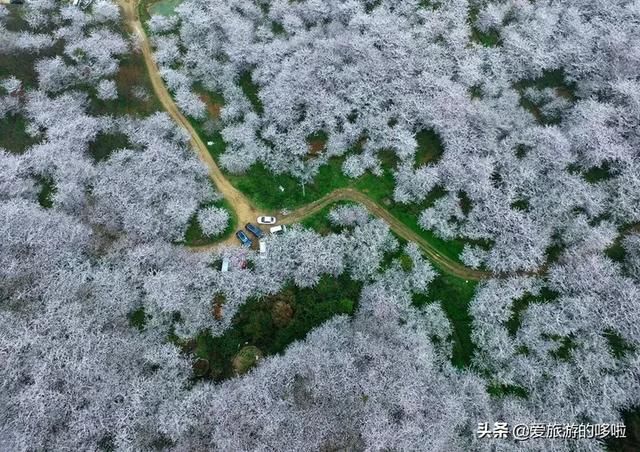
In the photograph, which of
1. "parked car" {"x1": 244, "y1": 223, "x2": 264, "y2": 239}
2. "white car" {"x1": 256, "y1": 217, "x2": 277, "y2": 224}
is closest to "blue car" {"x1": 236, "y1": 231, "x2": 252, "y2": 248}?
"parked car" {"x1": 244, "y1": 223, "x2": 264, "y2": 239}

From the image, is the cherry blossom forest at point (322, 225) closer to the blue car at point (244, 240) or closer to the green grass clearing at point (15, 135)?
the green grass clearing at point (15, 135)

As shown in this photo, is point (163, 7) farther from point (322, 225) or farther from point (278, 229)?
point (322, 225)

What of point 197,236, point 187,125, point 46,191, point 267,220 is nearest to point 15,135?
point 46,191

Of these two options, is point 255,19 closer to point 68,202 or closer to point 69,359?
point 68,202

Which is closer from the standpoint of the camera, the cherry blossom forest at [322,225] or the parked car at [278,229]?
the cherry blossom forest at [322,225]
